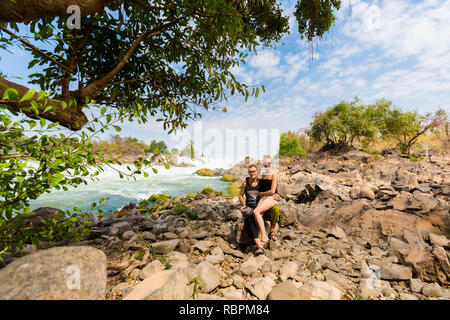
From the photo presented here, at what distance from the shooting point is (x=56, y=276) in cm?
143

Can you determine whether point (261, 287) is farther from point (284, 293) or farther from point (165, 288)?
point (165, 288)

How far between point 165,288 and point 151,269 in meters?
0.99

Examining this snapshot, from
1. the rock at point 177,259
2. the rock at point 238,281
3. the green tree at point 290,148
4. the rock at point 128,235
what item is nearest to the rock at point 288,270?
the rock at point 238,281

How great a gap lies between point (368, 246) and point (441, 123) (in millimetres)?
30592

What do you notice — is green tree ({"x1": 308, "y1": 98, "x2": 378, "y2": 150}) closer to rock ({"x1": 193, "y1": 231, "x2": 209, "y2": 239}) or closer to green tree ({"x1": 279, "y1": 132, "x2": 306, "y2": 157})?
green tree ({"x1": 279, "y1": 132, "x2": 306, "y2": 157})

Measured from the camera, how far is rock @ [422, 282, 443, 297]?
2.27m

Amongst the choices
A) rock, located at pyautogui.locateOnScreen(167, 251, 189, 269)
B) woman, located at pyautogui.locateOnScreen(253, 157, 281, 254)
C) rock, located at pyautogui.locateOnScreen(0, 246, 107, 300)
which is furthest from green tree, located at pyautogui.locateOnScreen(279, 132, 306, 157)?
rock, located at pyautogui.locateOnScreen(0, 246, 107, 300)

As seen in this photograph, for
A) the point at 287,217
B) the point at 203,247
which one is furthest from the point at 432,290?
the point at 203,247

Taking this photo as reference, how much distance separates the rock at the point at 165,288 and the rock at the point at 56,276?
1.17ft

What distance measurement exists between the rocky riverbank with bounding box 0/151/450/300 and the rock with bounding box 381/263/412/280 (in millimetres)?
13

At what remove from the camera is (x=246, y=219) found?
12.2 ft
